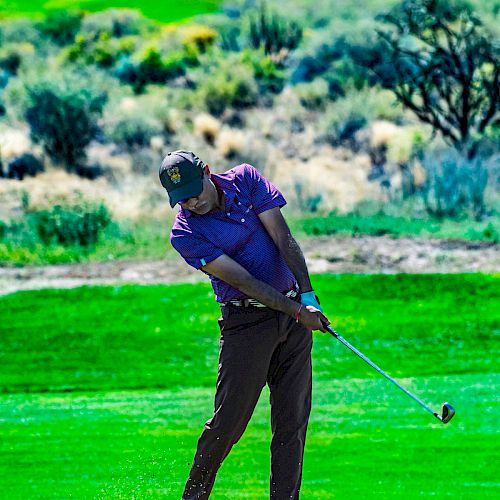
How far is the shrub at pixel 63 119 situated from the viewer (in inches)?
1108

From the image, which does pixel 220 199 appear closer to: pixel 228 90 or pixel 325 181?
pixel 325 181

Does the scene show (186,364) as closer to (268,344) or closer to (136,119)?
(268,344)

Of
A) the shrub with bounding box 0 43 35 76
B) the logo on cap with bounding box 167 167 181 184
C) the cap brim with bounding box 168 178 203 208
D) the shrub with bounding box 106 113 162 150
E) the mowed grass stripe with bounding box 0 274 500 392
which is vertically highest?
the shrub with bounding box 0 43 35 76

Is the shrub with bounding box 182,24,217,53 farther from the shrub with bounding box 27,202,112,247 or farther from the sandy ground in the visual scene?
the sandy ground

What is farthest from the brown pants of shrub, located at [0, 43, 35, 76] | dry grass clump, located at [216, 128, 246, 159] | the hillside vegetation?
shrub, located at [0, 43, 35, 76]

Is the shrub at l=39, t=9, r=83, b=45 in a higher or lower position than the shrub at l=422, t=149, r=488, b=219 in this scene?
higher

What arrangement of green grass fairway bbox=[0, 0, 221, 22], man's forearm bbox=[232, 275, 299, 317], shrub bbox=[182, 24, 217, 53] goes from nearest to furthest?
man's forearm bbox=[232, 275, 299, 317] < shrub bbox=[182, 24, 217, 53] < green grass fairway bbox=[0, 0, 221, 22]

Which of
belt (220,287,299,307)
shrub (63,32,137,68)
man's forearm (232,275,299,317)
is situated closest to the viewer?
man's forearm (232,275,299,317)

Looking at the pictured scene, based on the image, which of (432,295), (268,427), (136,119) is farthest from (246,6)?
(268,427)

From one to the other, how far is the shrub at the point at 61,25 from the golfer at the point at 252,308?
42863 mm

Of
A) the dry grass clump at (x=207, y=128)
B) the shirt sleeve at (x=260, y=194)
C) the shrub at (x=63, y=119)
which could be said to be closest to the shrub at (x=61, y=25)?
the dry grass clump at (x=207, y=128)

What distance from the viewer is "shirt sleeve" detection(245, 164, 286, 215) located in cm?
494

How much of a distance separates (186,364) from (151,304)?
111 inches

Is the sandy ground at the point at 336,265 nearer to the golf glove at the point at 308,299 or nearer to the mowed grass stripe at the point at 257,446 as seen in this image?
the mowed grass stripe at the point at 257,446
